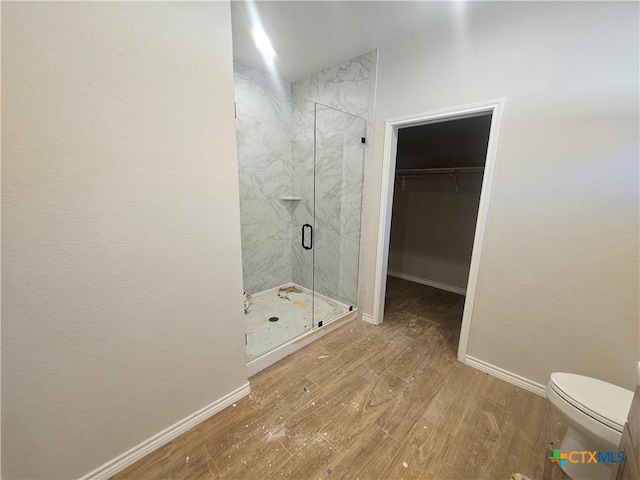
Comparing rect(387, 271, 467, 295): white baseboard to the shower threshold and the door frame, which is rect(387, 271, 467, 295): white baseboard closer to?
the door frame

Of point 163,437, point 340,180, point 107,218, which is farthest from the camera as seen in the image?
point 340,180

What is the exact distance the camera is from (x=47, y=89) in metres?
0.88

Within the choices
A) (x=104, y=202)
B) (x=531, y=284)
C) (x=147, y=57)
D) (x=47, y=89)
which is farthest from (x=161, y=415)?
(x=531, y=284)

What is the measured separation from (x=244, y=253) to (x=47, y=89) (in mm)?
2257

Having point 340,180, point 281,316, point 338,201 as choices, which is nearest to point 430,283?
point 338,201

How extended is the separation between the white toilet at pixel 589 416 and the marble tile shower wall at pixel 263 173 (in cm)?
282

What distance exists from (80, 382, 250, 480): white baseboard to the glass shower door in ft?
3.39

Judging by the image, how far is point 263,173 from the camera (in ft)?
9.98

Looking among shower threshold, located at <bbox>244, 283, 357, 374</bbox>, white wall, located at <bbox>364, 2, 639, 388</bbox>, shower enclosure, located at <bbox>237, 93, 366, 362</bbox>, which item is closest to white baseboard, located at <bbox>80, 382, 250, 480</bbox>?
shower threshold, located at <bbox>244, 283, 357, 374</bbox>

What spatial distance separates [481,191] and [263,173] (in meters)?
2.32

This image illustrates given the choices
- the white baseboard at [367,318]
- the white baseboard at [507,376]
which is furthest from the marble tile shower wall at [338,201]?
the white baseboard at [507,376]

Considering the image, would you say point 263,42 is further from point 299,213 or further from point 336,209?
point 299,213

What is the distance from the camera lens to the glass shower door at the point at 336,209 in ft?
8.51

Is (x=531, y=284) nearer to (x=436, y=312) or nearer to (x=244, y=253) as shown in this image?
(x=436, y=312)
